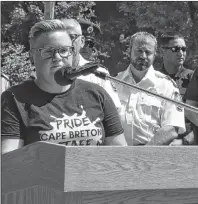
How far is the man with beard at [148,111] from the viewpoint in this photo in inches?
173

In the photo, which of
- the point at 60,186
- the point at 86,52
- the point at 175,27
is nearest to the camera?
the point at 60,186

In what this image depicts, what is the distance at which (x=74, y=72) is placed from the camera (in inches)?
101

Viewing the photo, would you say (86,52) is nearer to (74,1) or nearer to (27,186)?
(27,186)

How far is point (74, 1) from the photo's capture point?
17.0m

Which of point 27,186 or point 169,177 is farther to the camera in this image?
point 27,186

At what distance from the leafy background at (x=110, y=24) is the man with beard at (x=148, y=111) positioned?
29.3ft

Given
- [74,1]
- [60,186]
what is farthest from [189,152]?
[74,1]

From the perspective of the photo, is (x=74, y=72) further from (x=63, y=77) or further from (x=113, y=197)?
(x=113, y=197)

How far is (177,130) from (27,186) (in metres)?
2.46

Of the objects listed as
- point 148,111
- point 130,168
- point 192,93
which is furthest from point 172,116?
point 130,168

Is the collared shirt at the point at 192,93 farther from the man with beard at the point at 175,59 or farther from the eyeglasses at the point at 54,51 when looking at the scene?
the eyeglasses at the point at 54,51

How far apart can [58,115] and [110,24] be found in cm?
1573

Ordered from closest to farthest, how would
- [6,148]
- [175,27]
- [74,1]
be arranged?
[6,148] < [175,27] < [74,1]

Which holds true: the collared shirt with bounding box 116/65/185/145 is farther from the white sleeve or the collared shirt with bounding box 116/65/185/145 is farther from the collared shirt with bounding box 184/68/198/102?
the collared shirt with bounding box 184/68/198/102
